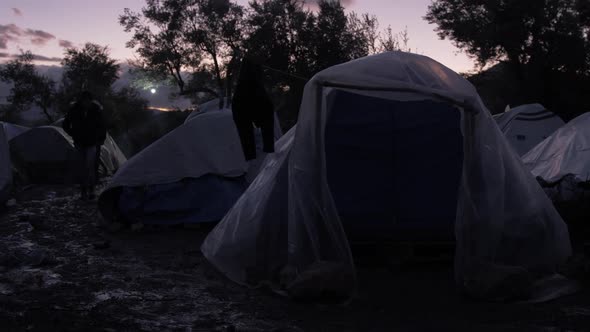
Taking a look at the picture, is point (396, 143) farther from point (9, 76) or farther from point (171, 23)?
point (9, 76)

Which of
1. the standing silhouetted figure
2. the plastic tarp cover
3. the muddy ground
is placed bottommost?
the muddy ground

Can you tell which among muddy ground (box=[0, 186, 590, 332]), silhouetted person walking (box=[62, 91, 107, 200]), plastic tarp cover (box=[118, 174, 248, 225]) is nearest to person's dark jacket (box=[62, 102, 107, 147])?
silhouetted person walking (box=[62, 91, 107, 200])

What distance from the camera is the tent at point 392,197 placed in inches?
211

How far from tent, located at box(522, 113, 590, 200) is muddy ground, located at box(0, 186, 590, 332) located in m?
2.80

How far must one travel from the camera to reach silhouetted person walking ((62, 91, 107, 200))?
434 inches

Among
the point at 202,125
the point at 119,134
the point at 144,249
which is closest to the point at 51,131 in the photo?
the point at 202,125

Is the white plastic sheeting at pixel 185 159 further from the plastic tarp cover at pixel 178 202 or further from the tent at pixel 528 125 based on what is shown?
the tent at pixel 528 125

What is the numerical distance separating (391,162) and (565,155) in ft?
10.6

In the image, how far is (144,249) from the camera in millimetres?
7445

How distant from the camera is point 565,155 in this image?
898 centimetres

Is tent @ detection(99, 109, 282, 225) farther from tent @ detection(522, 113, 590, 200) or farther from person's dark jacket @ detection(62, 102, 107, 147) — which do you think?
tent @ detection(522, 113, 590, 200)

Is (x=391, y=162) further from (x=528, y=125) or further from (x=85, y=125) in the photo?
(x=528, y=125)

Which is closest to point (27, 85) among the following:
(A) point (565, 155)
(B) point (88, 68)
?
(B) point (88, 68)

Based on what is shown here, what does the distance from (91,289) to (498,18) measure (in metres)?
22.7
